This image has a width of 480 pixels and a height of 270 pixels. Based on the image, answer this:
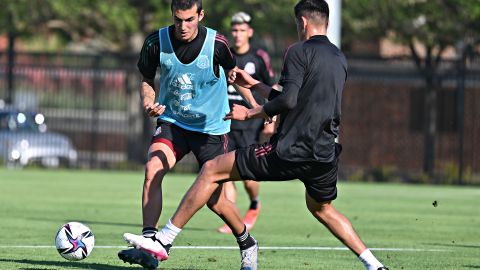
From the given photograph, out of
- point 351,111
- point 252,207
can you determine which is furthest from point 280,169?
point 351,111

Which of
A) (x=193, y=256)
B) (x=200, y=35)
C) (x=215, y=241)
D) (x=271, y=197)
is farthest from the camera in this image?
(x=271, y=197)

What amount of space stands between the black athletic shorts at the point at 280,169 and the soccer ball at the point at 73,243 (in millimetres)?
1548

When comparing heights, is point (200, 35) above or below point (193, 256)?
above

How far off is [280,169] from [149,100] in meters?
1.56

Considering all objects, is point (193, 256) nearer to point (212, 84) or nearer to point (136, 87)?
point (212, 84)

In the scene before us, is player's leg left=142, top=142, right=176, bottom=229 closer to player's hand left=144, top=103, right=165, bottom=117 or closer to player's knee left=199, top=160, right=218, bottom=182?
player's hand left=144, top=103, right=165, bottom=117

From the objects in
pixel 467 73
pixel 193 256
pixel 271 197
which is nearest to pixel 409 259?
pixel 193 256

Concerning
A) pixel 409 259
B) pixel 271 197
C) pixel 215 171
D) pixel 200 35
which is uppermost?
pixel 200 35

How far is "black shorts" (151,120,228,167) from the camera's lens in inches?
378

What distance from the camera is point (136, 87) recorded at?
28891 millimetres

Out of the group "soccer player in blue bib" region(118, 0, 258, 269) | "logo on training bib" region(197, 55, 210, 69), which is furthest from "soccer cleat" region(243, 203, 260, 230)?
"logo on training bib" region(197, 55, 210, 69)

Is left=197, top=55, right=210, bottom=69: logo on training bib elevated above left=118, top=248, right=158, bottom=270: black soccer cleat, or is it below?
above

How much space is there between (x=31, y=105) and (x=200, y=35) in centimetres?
2043

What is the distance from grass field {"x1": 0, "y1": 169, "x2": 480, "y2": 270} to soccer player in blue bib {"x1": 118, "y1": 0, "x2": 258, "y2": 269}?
2.19 ft
